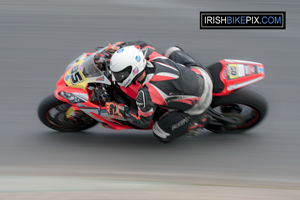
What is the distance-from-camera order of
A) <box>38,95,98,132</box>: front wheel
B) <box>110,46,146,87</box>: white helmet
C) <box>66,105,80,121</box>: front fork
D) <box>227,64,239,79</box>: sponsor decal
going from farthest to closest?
<box>66,105,80,121</box>: front fork, <box>38,95,98,132</box>: front wheel, <box>227,64,239,79</box>: sponsor decal, <box>110,46,146,87</box>: white helmet

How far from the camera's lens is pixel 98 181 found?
4.71m

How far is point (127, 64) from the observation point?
4508 mm

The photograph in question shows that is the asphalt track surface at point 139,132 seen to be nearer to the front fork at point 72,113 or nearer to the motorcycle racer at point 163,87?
the front fork at point 72,113

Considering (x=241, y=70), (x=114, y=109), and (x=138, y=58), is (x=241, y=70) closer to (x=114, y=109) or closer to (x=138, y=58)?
(x=138, y=58)

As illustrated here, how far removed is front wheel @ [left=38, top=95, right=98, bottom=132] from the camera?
5.26m

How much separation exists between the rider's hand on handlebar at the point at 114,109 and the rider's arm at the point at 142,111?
57 mm

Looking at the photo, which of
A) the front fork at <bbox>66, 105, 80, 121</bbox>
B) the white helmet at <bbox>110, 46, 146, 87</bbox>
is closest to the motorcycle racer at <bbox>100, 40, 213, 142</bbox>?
the white helmet at <bbox>110, 46, 146, 87</bbox>

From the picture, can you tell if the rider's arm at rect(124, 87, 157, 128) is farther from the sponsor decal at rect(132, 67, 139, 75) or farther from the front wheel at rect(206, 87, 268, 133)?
the front wheel at rect(206, 87, 268, 133)

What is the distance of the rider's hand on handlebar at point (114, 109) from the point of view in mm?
4969

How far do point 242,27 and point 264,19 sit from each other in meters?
0.47

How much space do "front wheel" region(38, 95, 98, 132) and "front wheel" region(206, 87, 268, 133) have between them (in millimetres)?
1533

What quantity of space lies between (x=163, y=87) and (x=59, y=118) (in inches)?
60.2

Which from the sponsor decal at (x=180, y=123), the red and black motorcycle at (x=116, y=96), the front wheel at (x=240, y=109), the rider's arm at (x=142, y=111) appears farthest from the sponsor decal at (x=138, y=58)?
the front wheel at (x=240, y=109)

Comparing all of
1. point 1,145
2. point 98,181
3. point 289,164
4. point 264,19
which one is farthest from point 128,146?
point 264,19
